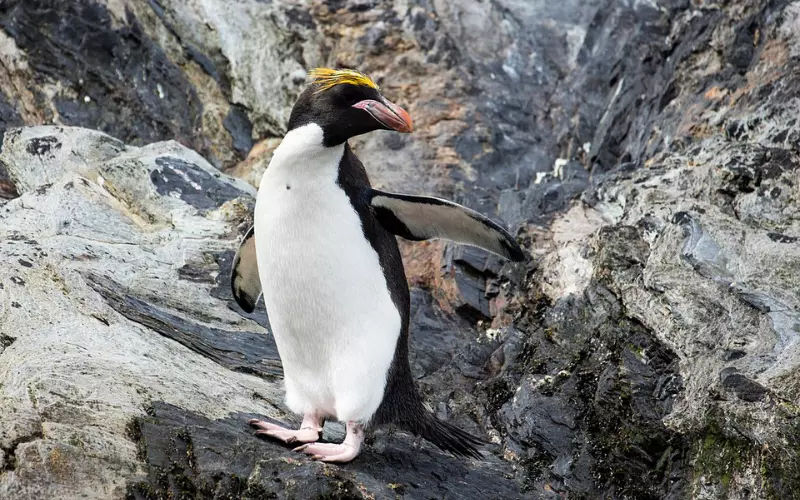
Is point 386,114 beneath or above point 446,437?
above

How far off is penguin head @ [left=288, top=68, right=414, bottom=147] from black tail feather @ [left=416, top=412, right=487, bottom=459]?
4.36 feet

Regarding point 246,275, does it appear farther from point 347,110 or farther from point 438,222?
point 347,110

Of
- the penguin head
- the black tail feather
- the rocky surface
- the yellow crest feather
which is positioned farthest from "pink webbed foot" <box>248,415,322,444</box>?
the yellow crest feather

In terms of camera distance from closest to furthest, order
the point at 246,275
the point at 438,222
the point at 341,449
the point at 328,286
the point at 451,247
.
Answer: the point at 341,449, the point at 328,286, the point at 438,222, the point at 246,275, the point at 451,247

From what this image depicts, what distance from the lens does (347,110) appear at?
3.99 m

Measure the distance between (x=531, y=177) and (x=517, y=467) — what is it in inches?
149

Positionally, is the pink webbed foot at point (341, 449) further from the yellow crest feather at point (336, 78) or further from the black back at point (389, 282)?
the yellow crest feather at point (336, 78)

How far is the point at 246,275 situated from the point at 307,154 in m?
1.07

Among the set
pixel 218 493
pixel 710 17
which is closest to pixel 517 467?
pixel 218 493

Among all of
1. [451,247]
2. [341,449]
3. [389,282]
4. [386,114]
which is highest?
[386,114]

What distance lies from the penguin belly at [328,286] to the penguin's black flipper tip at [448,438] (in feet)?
0.96

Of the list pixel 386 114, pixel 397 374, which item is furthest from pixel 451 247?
pixel 386 114

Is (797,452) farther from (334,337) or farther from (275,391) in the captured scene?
(275,391)

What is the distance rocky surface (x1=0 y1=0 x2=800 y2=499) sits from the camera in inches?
145
